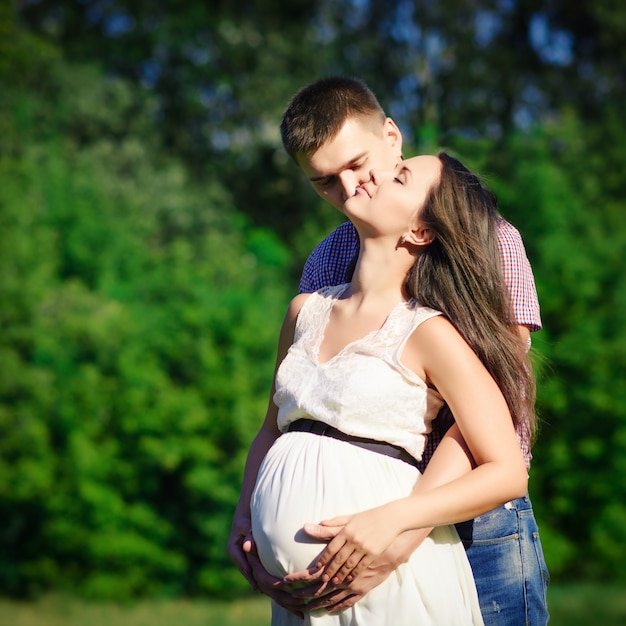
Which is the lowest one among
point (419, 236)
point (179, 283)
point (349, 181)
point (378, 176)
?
point (419, 236)

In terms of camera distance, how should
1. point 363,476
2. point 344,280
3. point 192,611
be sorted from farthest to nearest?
point 192,611, point 344,280, point 363,476

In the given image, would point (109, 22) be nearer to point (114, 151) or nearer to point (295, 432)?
point (114, 151)

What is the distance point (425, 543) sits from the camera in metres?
2.30

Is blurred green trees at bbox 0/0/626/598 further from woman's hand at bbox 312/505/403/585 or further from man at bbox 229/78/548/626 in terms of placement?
woman's hand at bbox 312/505/403/585

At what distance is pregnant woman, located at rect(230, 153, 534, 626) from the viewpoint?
221 centimetres

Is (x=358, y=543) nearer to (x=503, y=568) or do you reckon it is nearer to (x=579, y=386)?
(x=503, y=568)

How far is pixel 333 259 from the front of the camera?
3205mm

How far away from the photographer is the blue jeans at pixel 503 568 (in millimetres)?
2562

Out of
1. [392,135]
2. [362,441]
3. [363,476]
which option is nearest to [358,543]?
[363,476]

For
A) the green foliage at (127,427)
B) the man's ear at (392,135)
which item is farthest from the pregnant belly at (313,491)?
the green foliage at (127,427)

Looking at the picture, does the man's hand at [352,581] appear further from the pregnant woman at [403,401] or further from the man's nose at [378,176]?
the man's nose at [378,176]

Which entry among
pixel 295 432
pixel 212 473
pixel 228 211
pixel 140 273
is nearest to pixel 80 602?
pixel 212 473

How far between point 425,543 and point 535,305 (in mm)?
845

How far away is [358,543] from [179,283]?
26.2 ft
